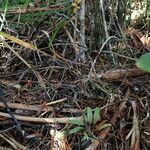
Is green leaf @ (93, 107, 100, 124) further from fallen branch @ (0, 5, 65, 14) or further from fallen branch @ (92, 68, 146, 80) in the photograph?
fallen branch @ (0, 5, 65, 14)

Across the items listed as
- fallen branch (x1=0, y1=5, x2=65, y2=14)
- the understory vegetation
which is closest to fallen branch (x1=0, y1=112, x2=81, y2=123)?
the understory vegetation

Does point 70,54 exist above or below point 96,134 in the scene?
above

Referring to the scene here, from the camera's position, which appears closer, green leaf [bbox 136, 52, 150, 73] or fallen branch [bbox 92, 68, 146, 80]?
green leaf [bbox 136, 52, 150, 73]

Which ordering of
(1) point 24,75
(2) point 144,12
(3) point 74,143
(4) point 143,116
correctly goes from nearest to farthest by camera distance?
(3) point 74,143, (4) point 143,116, (1) point 24,75, (2) point 144,12

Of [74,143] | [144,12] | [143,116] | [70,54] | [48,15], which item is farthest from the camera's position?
[144,12]

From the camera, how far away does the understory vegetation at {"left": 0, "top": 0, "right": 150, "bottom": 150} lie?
136 cm

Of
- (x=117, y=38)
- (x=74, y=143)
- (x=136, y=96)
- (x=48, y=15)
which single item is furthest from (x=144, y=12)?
(x=74, y=143)

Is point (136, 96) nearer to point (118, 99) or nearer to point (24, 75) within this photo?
point (118, 99)

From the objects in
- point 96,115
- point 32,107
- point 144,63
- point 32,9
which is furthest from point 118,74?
point 32,9

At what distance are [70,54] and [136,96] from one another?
1.28 ft

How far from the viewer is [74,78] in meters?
1.58

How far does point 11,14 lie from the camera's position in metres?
1.90

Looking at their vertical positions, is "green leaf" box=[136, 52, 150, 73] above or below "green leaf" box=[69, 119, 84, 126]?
above

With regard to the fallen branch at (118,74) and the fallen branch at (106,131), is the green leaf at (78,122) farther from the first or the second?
the fallen branch at (118,74)
